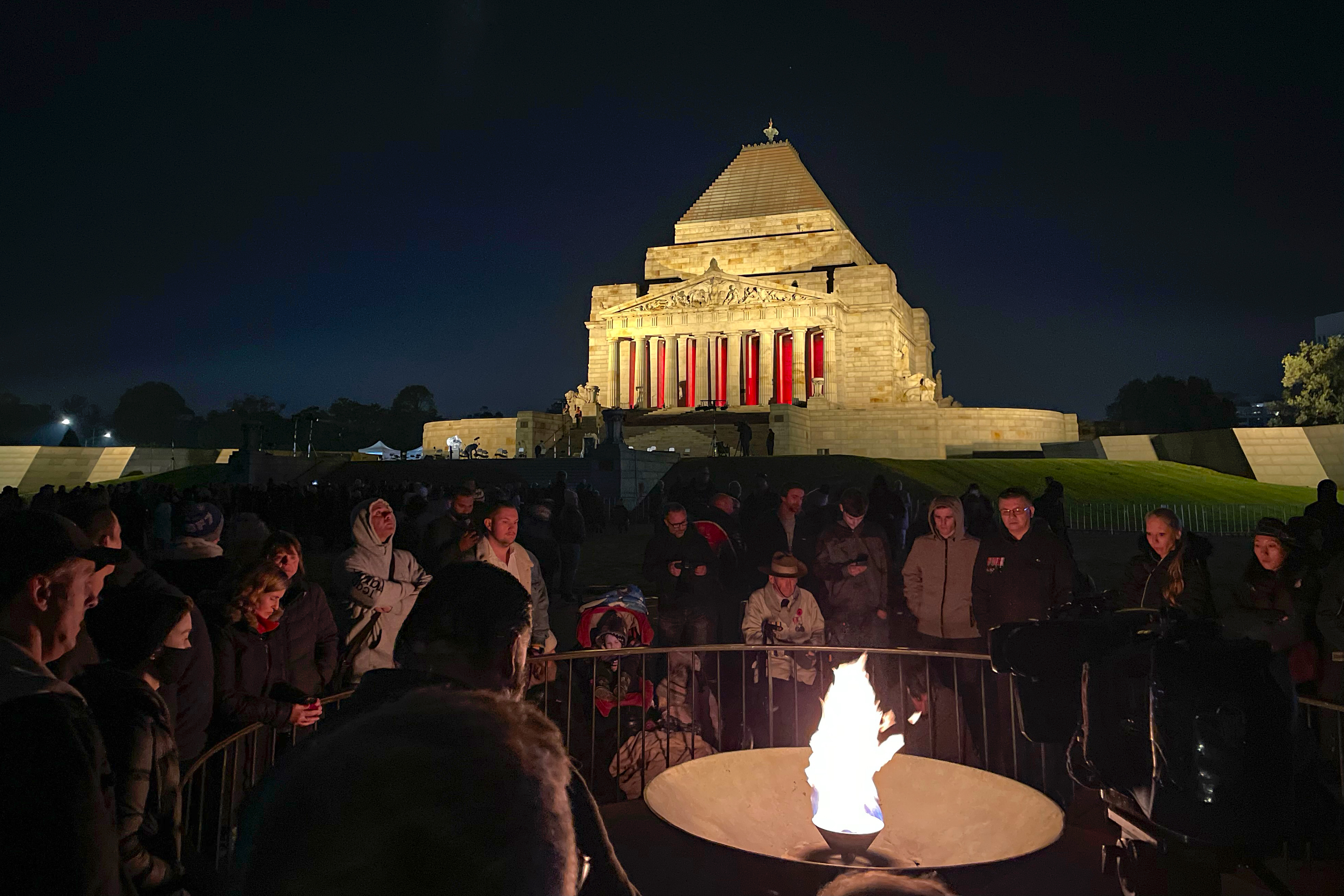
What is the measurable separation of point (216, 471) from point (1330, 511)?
35982 millimetres

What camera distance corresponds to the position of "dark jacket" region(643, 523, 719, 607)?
7.18 meters

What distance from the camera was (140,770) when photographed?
2.51 metres

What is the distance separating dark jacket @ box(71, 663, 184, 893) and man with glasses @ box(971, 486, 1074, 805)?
4.78 m

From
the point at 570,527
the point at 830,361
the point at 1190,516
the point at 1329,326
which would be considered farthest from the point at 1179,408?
the point at 570,527

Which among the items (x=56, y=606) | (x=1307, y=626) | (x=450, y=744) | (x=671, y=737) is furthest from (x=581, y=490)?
(x=450, y=744)

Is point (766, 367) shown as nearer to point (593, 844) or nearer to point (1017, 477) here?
point (1017, 477)

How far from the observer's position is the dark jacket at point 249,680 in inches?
161

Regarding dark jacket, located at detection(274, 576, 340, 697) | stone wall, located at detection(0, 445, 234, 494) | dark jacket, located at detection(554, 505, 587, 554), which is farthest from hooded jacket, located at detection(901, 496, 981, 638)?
stone wall, located at detection(0, 445, 234, 494)

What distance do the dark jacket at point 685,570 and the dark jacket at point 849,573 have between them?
2.86ft

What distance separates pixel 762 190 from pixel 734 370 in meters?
16.9

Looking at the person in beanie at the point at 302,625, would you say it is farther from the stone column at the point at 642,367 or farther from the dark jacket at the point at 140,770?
the stone column at the point at 642,367

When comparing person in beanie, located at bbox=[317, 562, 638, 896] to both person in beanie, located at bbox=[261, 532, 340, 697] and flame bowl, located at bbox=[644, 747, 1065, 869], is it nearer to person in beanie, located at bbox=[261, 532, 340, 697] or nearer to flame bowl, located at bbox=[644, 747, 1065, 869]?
flame bowl, located at bbox=[644, 747, 1065, 869]

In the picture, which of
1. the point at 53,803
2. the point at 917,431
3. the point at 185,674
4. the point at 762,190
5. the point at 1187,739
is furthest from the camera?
the point at 762,190

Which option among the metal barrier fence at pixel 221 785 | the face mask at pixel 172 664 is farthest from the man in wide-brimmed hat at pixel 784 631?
the face mask at pixel 172 664
